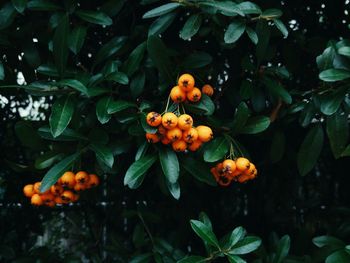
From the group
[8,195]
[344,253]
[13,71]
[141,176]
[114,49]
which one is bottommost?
[8,195]

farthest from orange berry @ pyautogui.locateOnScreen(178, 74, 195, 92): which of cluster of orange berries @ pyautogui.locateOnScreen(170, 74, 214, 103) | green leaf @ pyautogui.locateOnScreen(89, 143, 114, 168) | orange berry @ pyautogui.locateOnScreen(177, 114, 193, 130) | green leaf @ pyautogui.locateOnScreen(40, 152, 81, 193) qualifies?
green leaf @ pyautogui.locateOnScreen(40, 152, 81, 193)

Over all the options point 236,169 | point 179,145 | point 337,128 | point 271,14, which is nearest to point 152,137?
point 179,145

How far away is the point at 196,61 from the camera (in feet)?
5.64

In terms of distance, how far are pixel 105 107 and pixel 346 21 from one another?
1.37 meters

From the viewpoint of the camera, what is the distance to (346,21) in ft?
7.75

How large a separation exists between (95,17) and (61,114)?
395mm

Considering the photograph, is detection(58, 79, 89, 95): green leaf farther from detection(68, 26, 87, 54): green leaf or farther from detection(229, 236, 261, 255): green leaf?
detection(229, 236, 261, 255): green leaf

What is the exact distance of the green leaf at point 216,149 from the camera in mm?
1603

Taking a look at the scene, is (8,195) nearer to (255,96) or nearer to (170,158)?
(170,158)

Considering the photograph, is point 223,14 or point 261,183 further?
point 261,183

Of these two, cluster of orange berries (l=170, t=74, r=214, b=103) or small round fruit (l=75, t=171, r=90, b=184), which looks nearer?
cluster of orange berries (l=170, t=74, r=214, b=103)

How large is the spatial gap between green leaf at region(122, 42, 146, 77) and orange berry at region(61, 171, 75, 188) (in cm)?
42

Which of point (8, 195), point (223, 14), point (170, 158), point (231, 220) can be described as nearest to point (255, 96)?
point (223, 14)

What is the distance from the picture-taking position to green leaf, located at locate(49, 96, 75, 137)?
1540 mm
